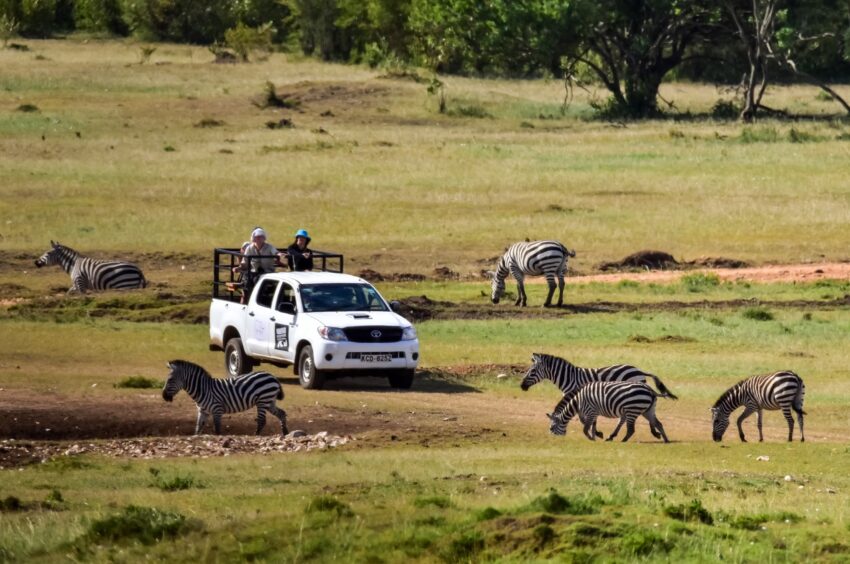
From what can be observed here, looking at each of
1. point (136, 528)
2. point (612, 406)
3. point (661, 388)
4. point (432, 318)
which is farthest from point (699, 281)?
point (136, 528)

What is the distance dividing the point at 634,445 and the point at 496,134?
A: 1726 inches

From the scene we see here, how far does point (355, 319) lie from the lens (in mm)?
23125

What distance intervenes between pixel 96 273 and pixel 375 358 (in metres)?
12.7

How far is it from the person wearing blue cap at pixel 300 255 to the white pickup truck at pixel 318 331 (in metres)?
1.27

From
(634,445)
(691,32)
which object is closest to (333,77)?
(691,32)

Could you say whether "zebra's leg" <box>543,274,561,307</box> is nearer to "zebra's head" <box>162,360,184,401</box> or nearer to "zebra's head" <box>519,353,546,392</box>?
"zebra's head" <box>519,353,546,392</box>

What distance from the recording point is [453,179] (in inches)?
1973

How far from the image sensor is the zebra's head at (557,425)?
1977 centimetres

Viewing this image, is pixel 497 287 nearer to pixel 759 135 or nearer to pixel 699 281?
pixel 699 281

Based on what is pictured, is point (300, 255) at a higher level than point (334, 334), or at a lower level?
higher

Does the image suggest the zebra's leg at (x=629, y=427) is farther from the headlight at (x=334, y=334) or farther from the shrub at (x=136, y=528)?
the shrub at (x=136, y=528)

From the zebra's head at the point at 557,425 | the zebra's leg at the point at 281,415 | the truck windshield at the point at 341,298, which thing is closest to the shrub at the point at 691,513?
the zebra's head at the point at 557,425

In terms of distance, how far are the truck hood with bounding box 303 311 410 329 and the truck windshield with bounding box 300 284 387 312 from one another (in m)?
0.23

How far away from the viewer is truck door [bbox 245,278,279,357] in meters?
24.1
